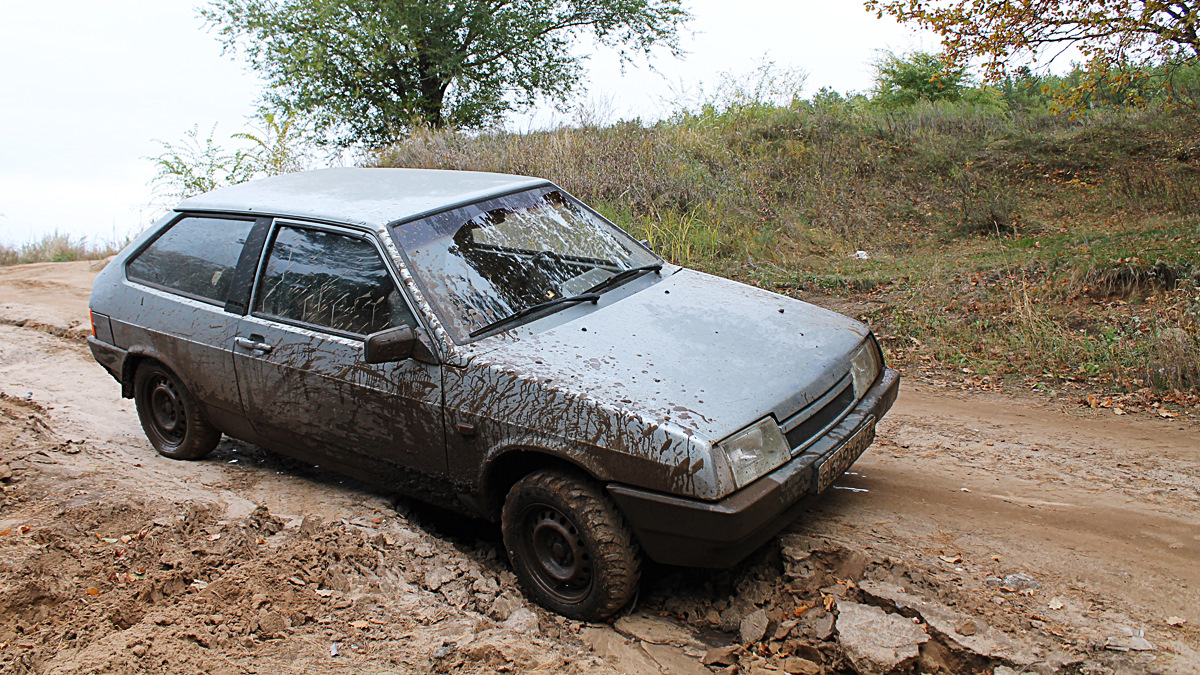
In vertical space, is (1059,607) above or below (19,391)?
below

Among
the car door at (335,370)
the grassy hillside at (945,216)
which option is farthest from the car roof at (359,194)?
the grassy hillside at (945,216)

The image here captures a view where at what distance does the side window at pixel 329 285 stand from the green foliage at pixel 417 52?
635 inches

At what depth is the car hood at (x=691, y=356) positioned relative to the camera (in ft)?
9.86

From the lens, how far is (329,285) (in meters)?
3.89

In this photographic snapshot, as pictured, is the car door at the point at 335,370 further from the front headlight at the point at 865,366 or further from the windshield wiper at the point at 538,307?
the front headlight at the point at 865,366

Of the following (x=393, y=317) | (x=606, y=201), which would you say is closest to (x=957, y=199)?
(x=606, y=201)

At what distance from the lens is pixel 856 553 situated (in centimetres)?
338

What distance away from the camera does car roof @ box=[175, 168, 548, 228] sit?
3.95 meters

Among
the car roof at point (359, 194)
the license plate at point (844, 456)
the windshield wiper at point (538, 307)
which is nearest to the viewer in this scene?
the license plate at point (844, 456)

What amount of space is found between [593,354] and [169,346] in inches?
108

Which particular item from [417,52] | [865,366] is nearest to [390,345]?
[865,366]

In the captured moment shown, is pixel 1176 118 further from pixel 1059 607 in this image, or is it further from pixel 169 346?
pixel 169 346

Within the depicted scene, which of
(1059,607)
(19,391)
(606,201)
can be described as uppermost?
(606,201)

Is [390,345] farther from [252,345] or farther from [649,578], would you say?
[649,578]
